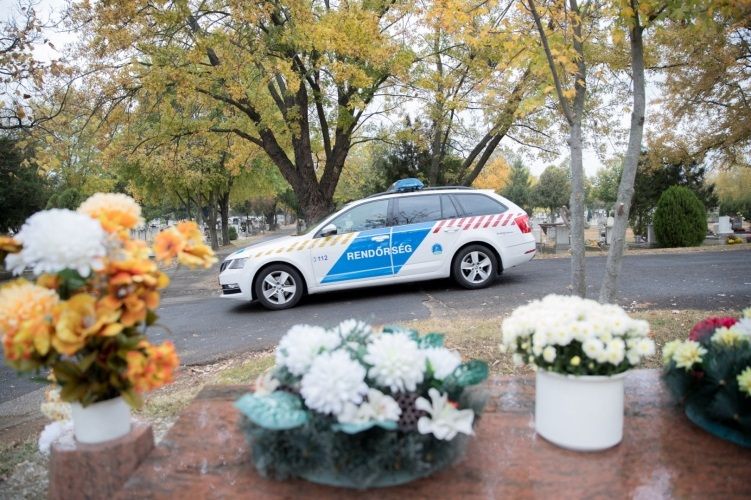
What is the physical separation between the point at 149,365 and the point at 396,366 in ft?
2.49

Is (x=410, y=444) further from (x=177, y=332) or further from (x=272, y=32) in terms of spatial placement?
(x=272, y=32)

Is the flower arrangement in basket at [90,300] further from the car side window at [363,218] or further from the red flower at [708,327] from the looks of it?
the car side window at [363,218]

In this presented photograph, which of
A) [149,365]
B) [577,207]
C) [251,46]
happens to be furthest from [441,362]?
[251,46]

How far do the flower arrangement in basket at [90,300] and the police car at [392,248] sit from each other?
20.0 feet

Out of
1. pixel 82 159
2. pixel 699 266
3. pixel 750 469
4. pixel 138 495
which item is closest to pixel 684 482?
pixel 750 469

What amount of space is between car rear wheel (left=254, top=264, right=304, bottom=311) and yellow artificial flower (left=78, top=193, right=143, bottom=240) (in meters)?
6.07

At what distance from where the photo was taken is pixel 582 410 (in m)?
1.65

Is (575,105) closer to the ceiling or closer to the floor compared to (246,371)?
closer to the ceiling

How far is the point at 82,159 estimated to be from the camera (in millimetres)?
12055

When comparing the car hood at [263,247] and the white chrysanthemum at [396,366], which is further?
the car hood at [263,247]

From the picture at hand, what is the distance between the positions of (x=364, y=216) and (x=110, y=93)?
6.45 metres

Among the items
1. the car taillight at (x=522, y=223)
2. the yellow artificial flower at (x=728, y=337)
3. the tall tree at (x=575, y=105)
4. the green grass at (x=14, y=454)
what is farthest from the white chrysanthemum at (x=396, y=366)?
the car taillight at (x=522, y=223)

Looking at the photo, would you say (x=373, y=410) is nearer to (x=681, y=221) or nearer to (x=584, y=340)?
(x=584, y=340)

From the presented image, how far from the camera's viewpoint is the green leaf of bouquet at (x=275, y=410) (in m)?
1.39
